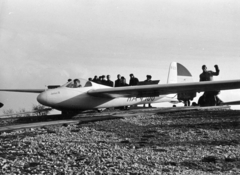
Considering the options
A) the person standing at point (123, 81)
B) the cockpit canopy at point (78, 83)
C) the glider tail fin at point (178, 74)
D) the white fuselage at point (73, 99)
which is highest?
the glider tail fin at point (178, 74)

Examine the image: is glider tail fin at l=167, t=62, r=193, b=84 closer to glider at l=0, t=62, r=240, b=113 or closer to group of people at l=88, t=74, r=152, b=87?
group of people at l=88, t=74, r=152, b=87

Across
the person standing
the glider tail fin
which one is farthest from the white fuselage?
the glider tail fin

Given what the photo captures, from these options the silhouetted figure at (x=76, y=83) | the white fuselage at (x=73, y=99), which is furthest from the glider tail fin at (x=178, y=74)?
the silhouetted figure at (x=76, y=83)

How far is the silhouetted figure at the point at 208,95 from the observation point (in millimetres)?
14164

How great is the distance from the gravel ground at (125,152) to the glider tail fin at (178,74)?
40.4ft

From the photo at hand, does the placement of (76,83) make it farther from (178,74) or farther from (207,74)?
→ (178,74)

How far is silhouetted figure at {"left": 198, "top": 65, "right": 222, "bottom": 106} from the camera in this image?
14164 mm

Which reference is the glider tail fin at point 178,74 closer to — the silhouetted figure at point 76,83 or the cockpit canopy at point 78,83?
the cockpit canopy at point 78,83

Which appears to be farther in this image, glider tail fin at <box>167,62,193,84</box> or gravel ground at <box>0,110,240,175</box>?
glider tail fin at <box>167,62,193,84</box>

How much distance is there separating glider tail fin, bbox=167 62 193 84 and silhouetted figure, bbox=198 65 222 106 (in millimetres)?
3144

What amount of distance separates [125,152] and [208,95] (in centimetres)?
1159

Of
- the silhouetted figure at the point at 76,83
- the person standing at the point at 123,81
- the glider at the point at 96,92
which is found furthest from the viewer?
the person standing at the point at 123,81

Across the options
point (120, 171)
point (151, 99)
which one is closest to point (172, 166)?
point (120, 171)

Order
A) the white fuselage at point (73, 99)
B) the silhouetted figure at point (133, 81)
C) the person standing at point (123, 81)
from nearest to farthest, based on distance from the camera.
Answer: the white fuselage at point (73, 99) → the person standing at point (123, 81) → the silhouetted figure at point (133, 81)
